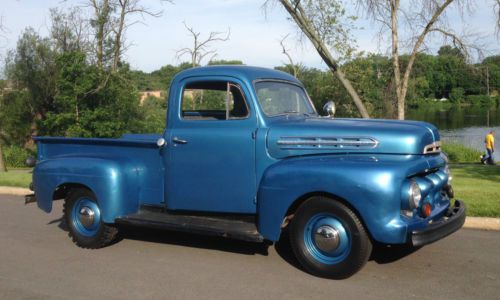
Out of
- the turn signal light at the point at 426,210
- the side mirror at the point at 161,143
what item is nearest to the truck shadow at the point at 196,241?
the side mirror at the point at 161,143

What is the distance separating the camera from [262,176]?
4996 mm

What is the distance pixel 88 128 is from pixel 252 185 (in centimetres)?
1912

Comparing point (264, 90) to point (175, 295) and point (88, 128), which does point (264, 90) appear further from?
point (88, 128)

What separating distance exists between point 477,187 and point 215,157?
225 inches

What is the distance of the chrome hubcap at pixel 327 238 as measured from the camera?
4.58 meters

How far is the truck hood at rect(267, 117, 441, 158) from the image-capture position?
457cm

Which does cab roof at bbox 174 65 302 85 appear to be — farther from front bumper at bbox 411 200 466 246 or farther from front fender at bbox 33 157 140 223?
front bumper at bbox 411 200 466 246

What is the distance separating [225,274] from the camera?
4.93 meters

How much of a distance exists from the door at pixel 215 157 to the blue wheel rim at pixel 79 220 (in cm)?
103

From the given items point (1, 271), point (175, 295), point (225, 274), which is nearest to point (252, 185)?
point (225, 274)

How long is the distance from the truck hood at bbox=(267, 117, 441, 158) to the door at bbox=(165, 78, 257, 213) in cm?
34

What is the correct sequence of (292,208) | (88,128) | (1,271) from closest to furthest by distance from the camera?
(292,208)
(1,271)
(88,128)

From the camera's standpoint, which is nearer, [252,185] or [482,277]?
[482,277]

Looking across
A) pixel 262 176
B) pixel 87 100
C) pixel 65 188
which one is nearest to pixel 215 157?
pixel 262 176
